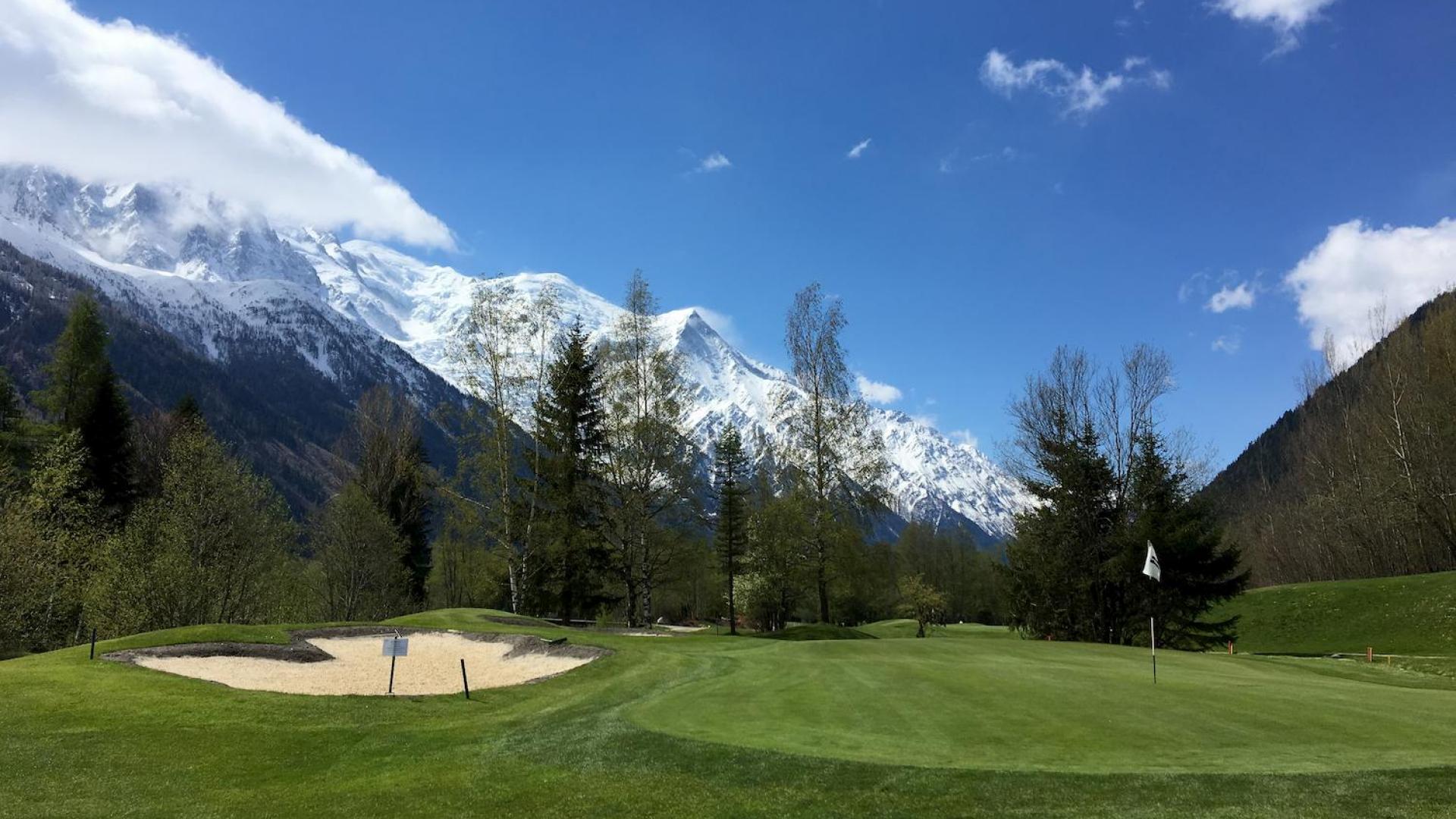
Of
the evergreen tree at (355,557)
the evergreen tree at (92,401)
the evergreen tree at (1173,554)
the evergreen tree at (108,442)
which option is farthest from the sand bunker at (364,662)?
the evergreen tree at (1173,554)

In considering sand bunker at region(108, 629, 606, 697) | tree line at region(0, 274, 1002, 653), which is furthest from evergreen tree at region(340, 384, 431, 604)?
sand bunker at region(108, 629, 606, 697)

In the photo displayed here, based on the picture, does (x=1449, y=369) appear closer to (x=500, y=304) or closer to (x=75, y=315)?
(x=500, y=304)

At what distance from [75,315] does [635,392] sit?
1295 inches

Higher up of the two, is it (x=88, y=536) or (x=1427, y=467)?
(x=1427, y=467)

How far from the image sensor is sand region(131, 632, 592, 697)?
65.2ft

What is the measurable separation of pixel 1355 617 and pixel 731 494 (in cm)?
3499

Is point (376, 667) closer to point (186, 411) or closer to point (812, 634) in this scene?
point (812, 634)

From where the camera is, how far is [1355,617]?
39.5m

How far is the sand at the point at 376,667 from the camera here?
1986cm

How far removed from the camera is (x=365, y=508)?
45.2 metres

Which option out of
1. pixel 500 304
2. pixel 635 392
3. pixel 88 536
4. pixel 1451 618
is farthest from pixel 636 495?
pixel 1451 618

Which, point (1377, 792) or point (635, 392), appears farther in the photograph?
point (635, 392)

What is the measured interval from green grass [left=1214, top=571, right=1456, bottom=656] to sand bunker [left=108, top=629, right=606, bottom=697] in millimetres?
39280

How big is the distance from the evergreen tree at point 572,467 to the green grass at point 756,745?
70.3ft
